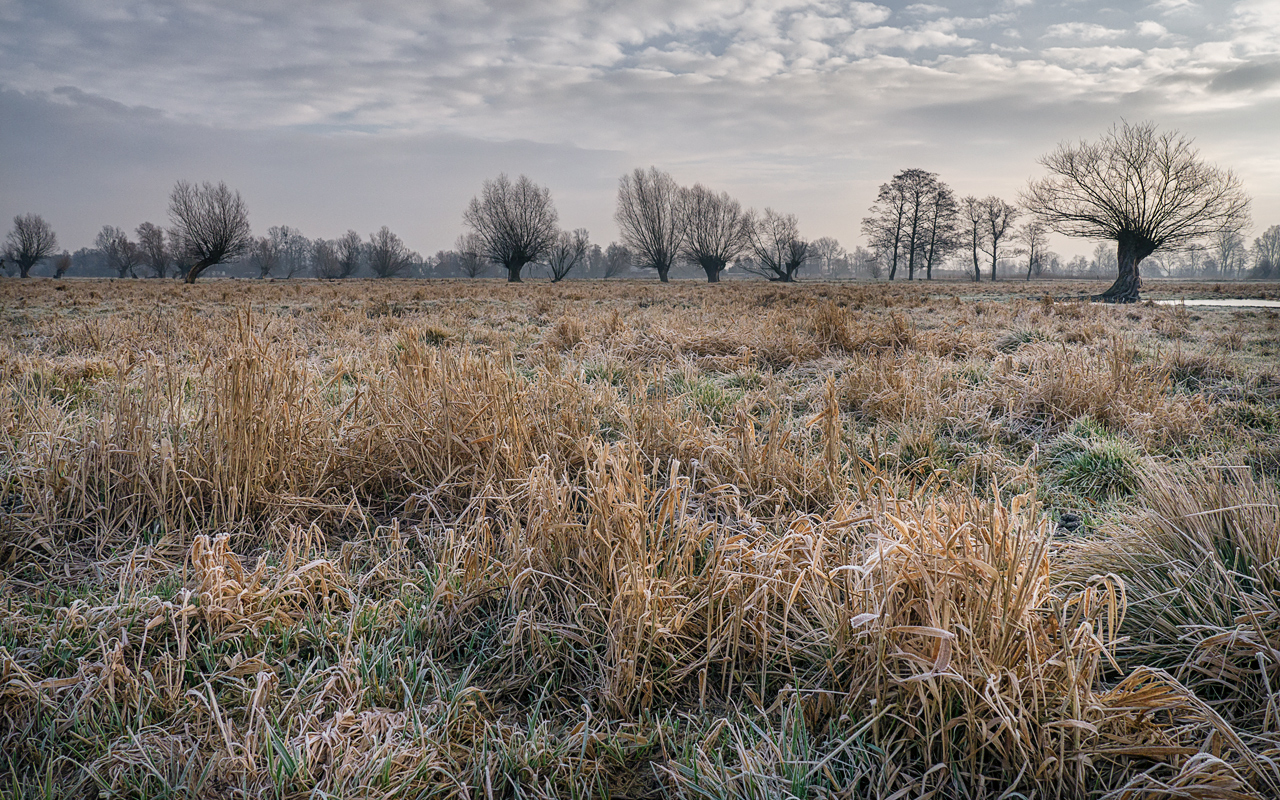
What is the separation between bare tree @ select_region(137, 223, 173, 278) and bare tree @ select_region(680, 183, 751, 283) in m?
59.0

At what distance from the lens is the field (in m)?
1.40

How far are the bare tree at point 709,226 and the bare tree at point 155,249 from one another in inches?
2322

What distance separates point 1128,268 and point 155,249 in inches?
3497

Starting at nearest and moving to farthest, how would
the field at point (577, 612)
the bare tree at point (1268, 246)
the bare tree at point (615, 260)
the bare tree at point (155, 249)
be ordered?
the field at point (577, 612), the bare tree at point (155, 249), the bare tree at point (615, 260), the bare tree at point (1268, 246)

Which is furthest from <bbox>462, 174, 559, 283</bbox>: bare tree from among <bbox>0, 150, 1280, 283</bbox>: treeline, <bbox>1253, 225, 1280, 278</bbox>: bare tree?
<bbox>1253, 225, 1280, 278</bbox>: bare tree

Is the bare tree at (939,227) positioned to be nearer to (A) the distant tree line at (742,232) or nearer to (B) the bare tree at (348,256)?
(A) the distant tree line at (742,232)

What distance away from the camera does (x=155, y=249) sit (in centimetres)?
7100

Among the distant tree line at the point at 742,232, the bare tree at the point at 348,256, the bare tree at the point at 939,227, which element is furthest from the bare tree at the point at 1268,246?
the bare tree at the point at 348,256

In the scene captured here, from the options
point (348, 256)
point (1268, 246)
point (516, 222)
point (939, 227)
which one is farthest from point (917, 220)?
point (1268, 246)

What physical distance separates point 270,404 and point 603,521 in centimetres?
171

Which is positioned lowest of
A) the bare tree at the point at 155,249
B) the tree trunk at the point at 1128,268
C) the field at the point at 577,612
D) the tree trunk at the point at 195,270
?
the field at the point at 577,612

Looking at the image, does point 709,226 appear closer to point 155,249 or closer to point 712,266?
point 712,266

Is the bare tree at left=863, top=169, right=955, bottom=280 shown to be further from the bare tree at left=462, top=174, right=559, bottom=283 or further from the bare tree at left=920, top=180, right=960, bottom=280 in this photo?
the bare tree at left=462, top=174, right=559, bottom=283

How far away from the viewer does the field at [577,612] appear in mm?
1402
